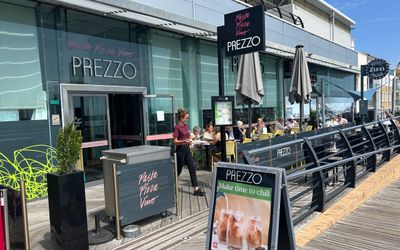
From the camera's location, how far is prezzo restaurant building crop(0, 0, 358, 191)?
6.43m

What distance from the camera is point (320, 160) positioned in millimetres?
4613

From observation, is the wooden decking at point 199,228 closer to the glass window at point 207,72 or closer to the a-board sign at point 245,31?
the a-board sign at point 245,31

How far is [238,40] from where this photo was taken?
18.8 feet

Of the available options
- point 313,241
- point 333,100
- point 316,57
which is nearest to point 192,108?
point 313,241

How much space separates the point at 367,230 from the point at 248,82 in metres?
5.22

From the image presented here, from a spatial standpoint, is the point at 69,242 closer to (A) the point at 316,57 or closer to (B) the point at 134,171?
(B) the point at 134,171

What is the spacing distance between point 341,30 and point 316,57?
42.8 feet

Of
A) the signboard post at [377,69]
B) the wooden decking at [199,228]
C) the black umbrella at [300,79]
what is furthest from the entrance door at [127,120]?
the signboard post at [377,69]

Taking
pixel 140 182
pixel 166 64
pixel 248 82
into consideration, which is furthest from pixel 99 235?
pixel 166 64

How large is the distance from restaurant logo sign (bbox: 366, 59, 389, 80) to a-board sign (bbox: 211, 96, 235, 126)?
1390 centimetres

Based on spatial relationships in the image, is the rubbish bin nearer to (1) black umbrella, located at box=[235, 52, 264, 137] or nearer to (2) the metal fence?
(2) the metal fence

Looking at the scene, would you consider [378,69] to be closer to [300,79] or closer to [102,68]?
[300,79]

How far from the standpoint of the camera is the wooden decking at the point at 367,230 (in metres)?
3.66

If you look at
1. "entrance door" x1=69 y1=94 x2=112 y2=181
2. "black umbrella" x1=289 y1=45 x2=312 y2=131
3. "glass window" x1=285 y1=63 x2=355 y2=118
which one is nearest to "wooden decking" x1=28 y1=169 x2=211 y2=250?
"entrance door" x1=69 y1=94 x2=112 y2=181
